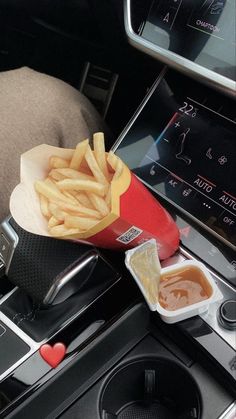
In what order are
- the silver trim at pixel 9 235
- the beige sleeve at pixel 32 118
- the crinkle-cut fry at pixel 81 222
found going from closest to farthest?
1. the crinkle-cut fry at pixel 81 222
2. the silver trim at pixel 9 235
3. the beige sleeve at pixel 32 118

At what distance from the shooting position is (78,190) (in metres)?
0.73

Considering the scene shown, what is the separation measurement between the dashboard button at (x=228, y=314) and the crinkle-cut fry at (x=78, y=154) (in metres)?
0.28

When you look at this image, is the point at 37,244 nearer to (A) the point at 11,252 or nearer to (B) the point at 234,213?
(A) the point at 11,252

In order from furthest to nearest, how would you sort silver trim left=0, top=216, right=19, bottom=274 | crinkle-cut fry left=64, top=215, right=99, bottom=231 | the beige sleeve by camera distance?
the beige sleeve < silver trim left=0, top=216, right=19, bottom=274 < crinkle-cut fry left=64, top=215, right=99, bottom=231

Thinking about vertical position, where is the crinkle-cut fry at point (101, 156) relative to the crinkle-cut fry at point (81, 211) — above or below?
above

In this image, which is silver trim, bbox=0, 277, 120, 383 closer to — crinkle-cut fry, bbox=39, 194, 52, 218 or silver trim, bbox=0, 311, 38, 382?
silver trim, bbox=0, 311, 38, 382

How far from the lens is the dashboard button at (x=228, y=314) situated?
76 centimetres

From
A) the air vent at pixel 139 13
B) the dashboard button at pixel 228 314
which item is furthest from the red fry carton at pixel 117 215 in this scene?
the air vent at pixel 139 13

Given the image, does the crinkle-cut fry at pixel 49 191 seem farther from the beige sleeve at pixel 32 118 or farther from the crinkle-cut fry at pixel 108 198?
the beige sleeve at pixel 32 118

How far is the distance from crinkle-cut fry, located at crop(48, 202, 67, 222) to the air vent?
1.10ft

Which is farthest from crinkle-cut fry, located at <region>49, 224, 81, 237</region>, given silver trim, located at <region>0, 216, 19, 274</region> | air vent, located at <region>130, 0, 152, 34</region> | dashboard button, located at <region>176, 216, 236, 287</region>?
air vent, located at <region>130, 0, 152, 34</region>

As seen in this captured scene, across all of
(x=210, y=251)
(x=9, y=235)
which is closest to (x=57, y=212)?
(x=9, y=235)

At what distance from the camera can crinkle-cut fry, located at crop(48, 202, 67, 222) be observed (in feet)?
2.37

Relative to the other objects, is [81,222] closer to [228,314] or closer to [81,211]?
[81,211]
